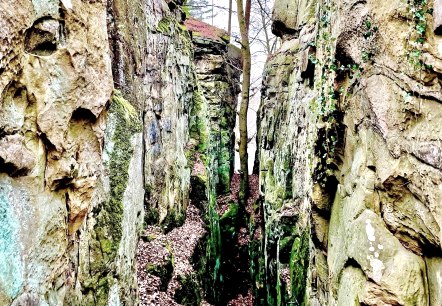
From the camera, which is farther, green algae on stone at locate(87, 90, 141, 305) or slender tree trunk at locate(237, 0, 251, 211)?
slender tree trunk at locate(237, 0, 251, 211)

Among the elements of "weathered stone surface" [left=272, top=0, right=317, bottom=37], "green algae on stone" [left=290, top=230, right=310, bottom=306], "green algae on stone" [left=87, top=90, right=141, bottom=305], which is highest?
"weathered stone surface" [left=272, top=0, right=317, bottom=37]

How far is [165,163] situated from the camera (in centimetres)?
1066

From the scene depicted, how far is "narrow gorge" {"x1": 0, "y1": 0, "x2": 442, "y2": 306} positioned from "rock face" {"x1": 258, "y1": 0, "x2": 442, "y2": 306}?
0.02 meters

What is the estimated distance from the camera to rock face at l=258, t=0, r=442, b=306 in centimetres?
355

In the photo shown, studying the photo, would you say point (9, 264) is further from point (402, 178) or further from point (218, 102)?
point (218, 102)

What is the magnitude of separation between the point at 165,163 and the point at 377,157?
292 inches

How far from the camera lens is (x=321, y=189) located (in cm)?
629

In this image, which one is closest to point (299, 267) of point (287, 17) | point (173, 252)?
point (173, 252)

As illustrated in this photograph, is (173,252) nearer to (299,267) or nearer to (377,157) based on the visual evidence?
(299,267)

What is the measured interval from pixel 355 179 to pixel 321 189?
1.48m

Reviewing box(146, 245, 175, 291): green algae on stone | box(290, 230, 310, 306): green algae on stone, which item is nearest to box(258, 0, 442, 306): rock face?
box(290, 230, 310, 306): green algae on stone

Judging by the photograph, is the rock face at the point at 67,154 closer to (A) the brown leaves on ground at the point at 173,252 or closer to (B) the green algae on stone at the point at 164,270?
(A) the brown leaves on ground at the point at 173,252

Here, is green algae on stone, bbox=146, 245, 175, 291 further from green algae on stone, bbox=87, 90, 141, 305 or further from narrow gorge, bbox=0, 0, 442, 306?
green algae on stone, bbox=87, 90, 141, 305

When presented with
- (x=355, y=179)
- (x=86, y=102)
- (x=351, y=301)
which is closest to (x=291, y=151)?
(x=355, y=179)
